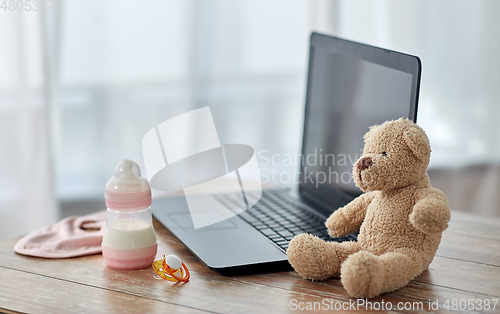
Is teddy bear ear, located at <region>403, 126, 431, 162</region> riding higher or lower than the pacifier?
higher

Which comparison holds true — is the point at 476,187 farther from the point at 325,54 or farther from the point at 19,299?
the point at 19,299

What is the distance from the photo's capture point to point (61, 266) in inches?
28.7

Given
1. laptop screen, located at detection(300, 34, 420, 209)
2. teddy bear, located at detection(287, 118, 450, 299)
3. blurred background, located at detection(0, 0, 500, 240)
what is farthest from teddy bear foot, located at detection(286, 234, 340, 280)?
blurred background, located at detection(0, 0, 500, 240)

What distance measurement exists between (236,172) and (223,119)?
612 mm

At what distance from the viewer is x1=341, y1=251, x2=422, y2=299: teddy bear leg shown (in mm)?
583

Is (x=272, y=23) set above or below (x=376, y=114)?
above

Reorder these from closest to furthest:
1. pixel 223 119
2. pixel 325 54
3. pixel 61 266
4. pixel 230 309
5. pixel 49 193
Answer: pixel 230 309 < pixel 61 266 < pixel 325 54 < pixel 49 193 < pixel 223 119

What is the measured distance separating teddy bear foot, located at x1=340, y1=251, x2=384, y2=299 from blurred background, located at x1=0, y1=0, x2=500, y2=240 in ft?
3.01

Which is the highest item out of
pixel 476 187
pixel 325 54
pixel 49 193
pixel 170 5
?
pixel 170 5

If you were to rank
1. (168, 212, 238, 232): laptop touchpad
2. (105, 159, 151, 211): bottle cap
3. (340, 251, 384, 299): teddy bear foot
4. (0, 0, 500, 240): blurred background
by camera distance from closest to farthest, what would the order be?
(340, 251, 384, 299): teddy bear foot < (105, 159, 151, 211): bottle cap < (168, 212, 238, 232): laptop touchpad < (0, 0, 500, 240): blurred background

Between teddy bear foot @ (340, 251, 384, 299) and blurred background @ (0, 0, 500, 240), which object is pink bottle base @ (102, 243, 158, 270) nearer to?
teddy bear foot @ (340, 251, 384, 299)

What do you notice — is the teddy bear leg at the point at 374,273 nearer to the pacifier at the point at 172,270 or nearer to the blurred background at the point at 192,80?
the pacifier at the point at 172,270

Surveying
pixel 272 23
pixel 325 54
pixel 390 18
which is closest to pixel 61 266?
pixel 325 54

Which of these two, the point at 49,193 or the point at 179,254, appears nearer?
the point at 179,254
